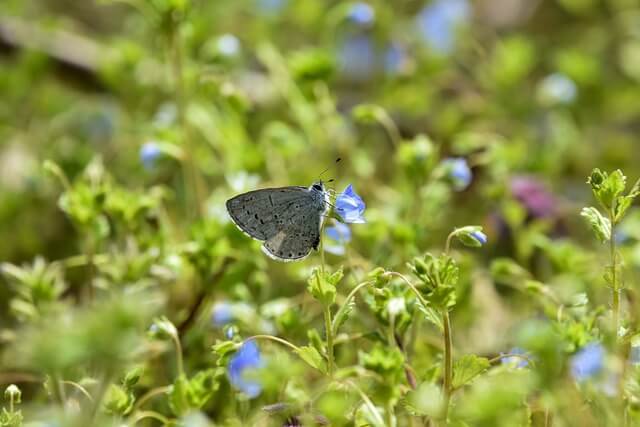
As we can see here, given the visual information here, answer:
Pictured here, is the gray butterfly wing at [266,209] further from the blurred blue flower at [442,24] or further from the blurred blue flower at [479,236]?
the blurred blue flower at [442,24]

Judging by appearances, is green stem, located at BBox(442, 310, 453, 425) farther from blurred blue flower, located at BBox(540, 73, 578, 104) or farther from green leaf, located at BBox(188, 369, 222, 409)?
blurred blue flower, located at BBox(540, 73, 578, 104)

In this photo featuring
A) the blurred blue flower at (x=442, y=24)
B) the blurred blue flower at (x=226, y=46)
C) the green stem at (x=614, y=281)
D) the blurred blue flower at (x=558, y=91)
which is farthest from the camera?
the blurred blue flower at (x=442, y=24)

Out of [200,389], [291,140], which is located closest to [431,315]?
[200,389]

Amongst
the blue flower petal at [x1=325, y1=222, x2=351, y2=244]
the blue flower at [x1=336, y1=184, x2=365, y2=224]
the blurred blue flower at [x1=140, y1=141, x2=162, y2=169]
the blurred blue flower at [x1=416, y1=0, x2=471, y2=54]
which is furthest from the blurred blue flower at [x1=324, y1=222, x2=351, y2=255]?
the blurred blue flower at [x1=416, y1=0, x2=471, y2=54]

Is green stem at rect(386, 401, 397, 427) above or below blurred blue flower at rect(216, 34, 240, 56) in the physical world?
below

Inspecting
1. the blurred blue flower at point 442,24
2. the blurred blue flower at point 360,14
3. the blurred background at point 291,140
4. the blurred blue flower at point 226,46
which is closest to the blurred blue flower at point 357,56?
the blurred background at point 291,140

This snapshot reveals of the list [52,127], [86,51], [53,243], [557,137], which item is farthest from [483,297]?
[86,51]
